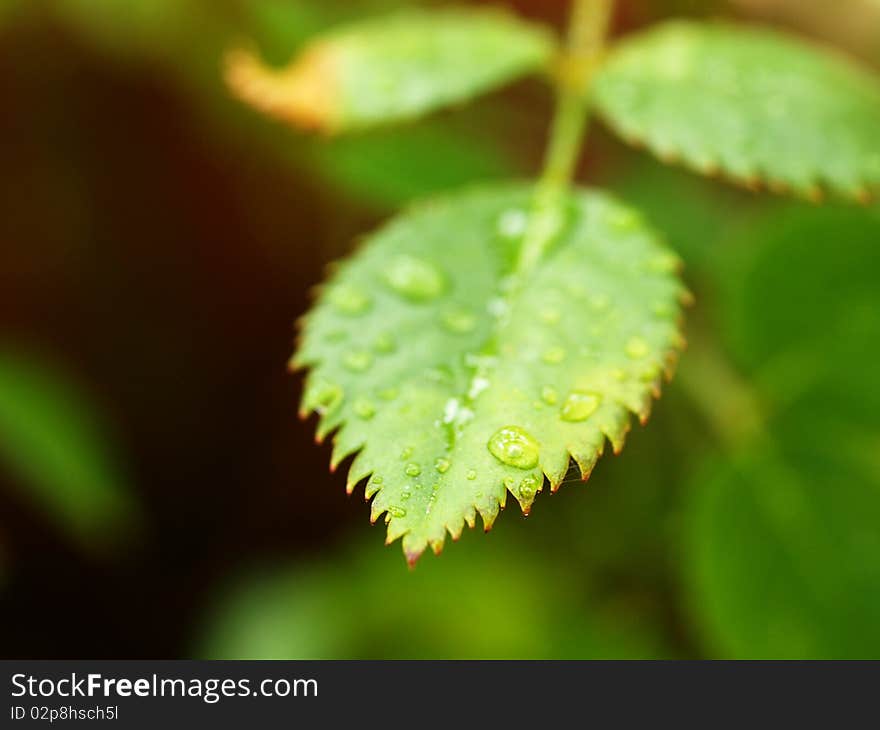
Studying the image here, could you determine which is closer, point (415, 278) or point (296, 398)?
point (415, 278)

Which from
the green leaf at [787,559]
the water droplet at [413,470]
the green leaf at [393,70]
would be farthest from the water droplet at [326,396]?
the green leaf at [787,559]

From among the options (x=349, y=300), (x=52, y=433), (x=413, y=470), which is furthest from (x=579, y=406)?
(x=52, y=433)

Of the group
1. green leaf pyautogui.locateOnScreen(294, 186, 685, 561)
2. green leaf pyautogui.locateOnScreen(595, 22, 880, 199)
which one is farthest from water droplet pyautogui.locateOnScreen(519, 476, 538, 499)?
green leaf pyautogui.locateOnScreen(595, 22, 880, 199)

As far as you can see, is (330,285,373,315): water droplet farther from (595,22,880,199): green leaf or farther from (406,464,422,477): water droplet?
(595,22,880,199): green leaf

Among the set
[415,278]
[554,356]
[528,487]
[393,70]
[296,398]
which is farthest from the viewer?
[296,398]

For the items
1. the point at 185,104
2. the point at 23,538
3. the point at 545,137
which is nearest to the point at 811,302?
the point at 545,137

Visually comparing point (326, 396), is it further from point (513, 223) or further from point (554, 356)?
point (513, 223)
